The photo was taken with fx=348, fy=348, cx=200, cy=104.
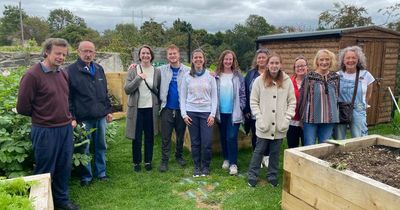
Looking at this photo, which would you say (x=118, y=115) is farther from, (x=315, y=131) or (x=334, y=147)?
(x=334, y=147)

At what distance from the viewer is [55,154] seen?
328 centimetres

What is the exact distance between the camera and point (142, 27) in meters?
17.4

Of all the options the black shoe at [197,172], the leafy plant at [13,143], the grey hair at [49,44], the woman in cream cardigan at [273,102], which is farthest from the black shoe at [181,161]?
the grey hair at [49,44]

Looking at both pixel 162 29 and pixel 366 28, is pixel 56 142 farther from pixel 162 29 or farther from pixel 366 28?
pixel 162 29

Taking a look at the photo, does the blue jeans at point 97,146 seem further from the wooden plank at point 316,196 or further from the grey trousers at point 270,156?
the wooden plank at point 316,196

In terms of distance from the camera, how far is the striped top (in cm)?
388

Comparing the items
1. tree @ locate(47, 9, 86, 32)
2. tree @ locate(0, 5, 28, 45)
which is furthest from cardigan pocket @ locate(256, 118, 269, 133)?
tree @ locate(47, 9, 86, 32)

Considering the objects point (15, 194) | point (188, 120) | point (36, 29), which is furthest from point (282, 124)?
point (36, 29)

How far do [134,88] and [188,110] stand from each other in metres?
0.73

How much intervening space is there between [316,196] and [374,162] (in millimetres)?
677

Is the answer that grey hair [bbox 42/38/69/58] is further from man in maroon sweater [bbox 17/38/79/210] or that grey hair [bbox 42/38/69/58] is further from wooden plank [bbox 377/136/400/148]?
wooden plank [bbox 377/136/400/148]

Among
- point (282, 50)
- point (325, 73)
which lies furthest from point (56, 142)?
point (282, 50)

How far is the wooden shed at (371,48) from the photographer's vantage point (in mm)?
6910

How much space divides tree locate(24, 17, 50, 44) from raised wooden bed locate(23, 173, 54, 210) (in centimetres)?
2196
